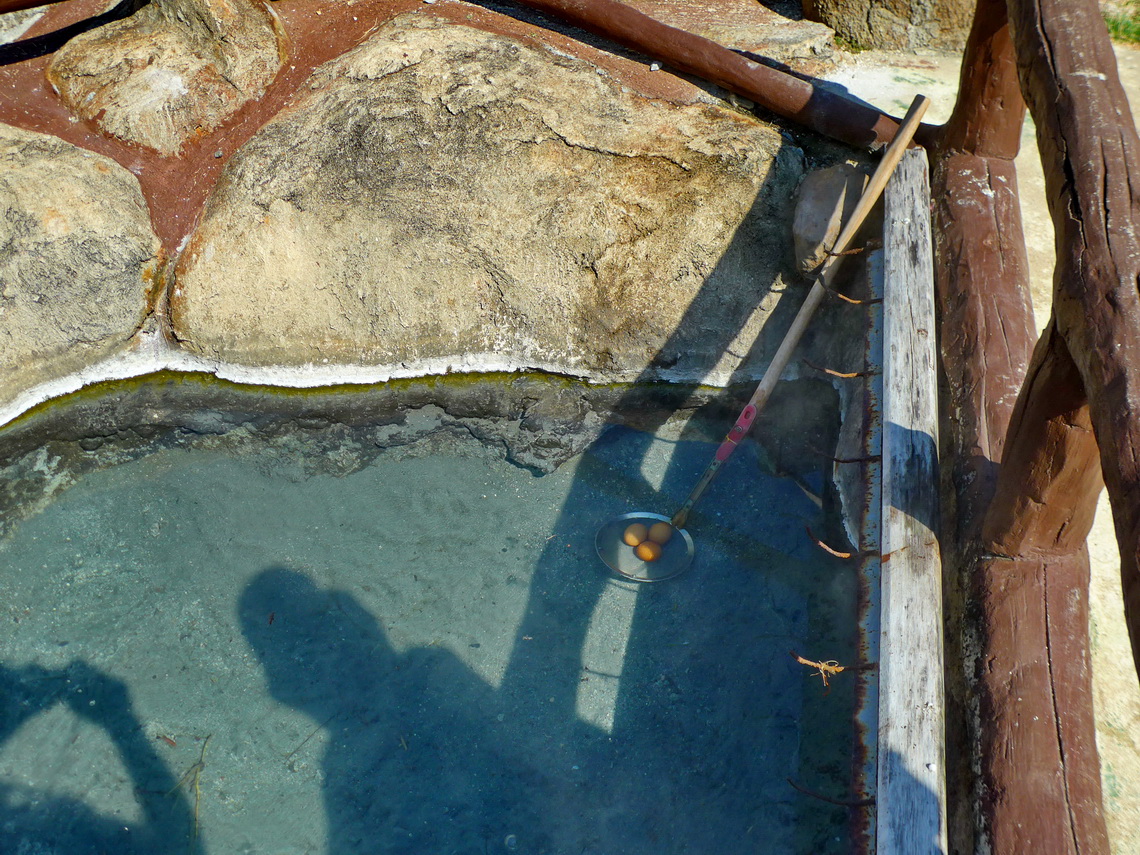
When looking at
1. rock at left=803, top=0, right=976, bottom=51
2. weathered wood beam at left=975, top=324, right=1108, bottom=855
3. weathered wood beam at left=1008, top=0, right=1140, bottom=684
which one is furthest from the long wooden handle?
rock at left=803, top=0, right=976, bottom=51

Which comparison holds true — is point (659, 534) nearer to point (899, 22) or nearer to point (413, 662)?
point (413, 662)

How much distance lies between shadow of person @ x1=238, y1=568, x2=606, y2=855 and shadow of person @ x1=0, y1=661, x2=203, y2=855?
59 centimetres

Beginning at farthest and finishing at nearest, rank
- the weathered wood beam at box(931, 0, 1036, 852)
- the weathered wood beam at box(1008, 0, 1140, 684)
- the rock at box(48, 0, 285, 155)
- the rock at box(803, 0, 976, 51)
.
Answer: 1. the rock at box(803, 0, 976, 51)
2. the rock at box(48, 0, 285, 155)
3. the weathered wood beam at box(931, 0, 1036, 852)
4. the weathered wood beam at box(1008, 0, 1140, 684)

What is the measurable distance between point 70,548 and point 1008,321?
16.0 feet

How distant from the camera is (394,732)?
12.1ft

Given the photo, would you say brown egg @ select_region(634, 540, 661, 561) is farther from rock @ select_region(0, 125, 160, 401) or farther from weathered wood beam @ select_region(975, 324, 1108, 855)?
rock @ select_region(0, 125, 160, 401)

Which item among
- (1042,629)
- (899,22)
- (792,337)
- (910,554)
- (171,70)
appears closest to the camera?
(1042,629)

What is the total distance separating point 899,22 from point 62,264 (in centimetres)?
605

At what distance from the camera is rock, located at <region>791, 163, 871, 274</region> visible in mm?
4496

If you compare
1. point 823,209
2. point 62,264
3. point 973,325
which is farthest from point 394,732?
point 823,209

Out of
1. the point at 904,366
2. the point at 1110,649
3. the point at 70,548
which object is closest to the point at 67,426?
the point at 70,548

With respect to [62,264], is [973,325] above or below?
above

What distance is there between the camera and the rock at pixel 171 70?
208 inches

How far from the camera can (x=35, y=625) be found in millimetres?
4031
